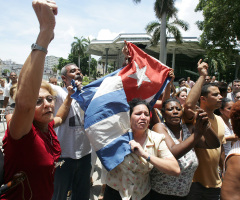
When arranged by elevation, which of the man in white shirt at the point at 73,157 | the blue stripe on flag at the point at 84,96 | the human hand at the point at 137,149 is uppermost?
the blue stripe on flag at the point at 84,96

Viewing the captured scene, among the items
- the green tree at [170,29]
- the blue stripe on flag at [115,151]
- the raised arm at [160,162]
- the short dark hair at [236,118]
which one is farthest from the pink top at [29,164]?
the green tree at [170,29]

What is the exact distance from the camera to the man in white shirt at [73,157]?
2543mm

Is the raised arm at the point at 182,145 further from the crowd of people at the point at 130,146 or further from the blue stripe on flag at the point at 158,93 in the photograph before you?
the blue stripe on flag at the point at 158,93

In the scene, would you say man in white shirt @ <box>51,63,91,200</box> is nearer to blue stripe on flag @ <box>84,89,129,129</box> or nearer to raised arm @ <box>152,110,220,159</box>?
blue stripe on flag @ <box>84,89,129,129</box>

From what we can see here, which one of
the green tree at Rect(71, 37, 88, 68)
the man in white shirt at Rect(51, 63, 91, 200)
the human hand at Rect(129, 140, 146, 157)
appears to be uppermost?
the green tree at Rect(71, 37, 88, 68)

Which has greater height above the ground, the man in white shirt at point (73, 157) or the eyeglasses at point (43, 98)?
the eyeglasses at point (43, 98)

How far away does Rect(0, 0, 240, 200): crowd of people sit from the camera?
47.7 inches

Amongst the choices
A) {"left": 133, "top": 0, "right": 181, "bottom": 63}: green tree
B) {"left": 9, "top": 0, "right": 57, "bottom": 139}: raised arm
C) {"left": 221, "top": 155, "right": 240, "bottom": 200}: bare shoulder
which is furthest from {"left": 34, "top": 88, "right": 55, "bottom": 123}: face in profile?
{"left": 133, "top": 0, "right": 181, "bottom": 63}: green tree

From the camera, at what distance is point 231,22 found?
12867 mm

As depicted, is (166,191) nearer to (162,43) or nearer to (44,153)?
(44,153)

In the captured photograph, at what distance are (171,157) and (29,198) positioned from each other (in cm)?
122

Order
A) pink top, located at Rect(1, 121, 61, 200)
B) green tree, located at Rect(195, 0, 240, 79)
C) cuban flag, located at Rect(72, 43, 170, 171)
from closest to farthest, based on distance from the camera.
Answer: pink top, located at Rect(1, 121, 61, 200) < cuban flag, located at Rect(72, 43, 170, 171) < green tree, located at Rect(195, 0, 240, 79)

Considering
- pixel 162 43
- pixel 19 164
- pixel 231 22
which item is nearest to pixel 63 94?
pixel 19 164

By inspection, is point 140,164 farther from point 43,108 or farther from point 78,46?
point 78,46
